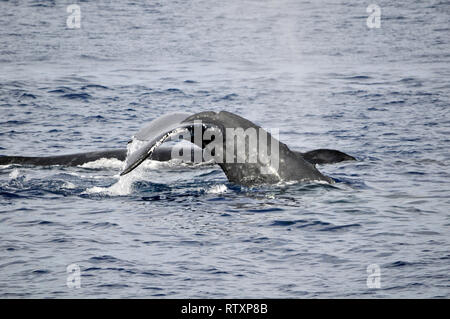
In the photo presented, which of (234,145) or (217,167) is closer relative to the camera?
(234,145)

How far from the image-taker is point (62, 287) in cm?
746

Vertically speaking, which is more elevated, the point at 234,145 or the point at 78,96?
the point at 78,96

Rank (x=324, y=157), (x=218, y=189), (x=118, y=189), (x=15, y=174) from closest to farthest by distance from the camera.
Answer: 1. (x=218, y=189)
2. (x=118, y=189)
3. (x=15, y=174)
4. (x=324, y=157)

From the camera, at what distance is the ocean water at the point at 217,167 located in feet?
25.9

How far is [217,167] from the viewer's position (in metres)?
13.1

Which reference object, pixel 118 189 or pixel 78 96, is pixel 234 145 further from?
pixel 78 96

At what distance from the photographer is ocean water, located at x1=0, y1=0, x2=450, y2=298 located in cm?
790

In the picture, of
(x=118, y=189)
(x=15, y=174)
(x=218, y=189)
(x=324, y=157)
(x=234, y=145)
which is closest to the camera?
(x=234, y=145)

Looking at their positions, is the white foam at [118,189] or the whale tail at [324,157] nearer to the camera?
the white foam at [118,189]

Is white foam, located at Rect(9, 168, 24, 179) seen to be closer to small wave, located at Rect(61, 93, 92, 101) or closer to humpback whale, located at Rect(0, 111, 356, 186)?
humpback whale, located at Rect(0, 111, 356, 186)

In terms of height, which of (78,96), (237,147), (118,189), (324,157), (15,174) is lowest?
(118,189)

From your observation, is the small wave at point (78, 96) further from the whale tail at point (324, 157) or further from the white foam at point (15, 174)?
the whale tail at point (324, 157)

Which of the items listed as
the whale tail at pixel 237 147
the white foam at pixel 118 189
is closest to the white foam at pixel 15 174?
Answer: the white foam at pixel 118 189

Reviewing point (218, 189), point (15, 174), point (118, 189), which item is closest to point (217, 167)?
point (218, 189)
